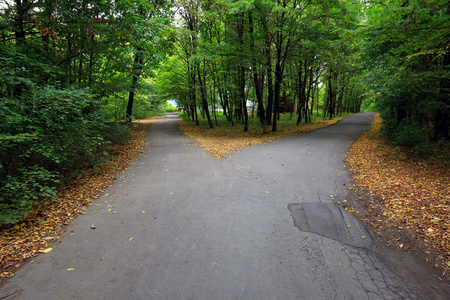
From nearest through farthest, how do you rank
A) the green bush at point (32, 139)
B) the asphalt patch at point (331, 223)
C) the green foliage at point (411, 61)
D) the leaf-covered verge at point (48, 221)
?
the leaf-covered verge at point (48, 221) < the asphalt patch at point (331, 223) < the green bush at point (32, 139) < the green foliage at point (411, 61)

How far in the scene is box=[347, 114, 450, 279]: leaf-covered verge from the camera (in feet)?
11.1

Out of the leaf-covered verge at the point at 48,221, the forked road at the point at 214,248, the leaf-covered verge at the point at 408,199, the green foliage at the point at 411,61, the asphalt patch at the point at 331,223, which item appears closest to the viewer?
the forked road at the point at 214,248

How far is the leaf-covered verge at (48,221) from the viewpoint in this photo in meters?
3.03

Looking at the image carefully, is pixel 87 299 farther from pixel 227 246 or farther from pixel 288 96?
pixel 288 96

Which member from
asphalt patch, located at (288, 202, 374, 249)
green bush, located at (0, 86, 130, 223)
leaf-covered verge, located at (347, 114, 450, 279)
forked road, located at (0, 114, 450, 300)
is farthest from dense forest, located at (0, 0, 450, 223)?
asphalt patch, located at (288, 202, 374, 249)

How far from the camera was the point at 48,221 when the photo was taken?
3.97 m

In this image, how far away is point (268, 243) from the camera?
3367 mm

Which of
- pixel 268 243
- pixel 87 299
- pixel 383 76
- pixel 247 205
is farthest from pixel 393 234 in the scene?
pixel 383 76

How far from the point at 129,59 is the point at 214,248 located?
11.5 meters

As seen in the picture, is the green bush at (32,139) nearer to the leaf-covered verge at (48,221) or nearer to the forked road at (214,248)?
the leaf-covered verge at (48,221)

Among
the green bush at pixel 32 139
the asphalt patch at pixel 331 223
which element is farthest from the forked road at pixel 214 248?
the green bush at pixel 32 139

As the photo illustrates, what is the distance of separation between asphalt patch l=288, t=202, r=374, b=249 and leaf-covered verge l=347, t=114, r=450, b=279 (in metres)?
0.32

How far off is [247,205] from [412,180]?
514cm

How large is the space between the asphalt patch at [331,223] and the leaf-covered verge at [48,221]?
14.3ft
